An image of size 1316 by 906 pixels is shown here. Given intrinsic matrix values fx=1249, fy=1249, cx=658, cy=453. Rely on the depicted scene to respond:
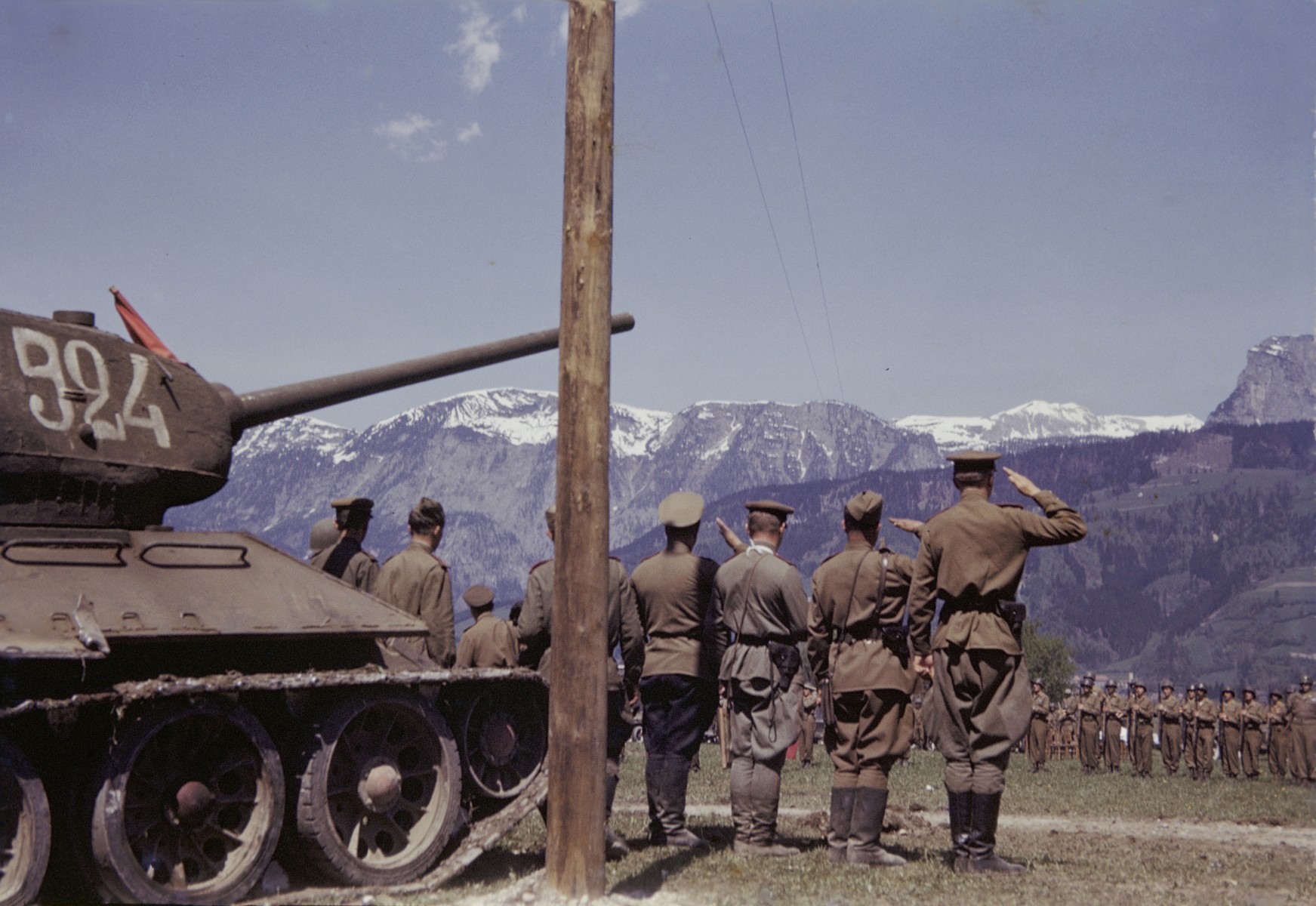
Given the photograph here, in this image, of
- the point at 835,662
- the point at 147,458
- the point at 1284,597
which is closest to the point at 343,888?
the point at 147,458

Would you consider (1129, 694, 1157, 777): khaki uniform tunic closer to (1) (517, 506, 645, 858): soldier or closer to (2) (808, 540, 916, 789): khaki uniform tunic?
(2) (808, 540, 916, 789): khaki uniform tunic

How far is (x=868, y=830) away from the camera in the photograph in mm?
8055

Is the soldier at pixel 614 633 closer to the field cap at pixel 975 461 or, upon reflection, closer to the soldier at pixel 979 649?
the soldier at pixel 979 649

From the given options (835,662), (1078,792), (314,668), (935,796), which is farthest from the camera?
(1078,792)

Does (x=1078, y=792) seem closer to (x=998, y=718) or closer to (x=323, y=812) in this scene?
(x=998, y=718)

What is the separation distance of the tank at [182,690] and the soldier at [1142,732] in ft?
67.0

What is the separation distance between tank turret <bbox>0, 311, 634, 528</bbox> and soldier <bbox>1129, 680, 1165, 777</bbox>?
21.6 meters

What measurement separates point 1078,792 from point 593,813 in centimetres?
1268

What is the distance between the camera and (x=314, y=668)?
7457 mm

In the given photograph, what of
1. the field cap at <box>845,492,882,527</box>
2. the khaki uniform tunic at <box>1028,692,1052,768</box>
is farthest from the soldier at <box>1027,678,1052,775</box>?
the field cap at <box>845,492,882,527</box>

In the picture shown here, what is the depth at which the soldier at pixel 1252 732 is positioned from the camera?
971 inches

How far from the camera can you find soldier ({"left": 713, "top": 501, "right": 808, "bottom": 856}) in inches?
330

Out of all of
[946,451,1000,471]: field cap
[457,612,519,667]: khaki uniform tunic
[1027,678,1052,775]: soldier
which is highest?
[946,451,1000,471]: field cap

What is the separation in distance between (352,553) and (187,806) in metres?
4.12
